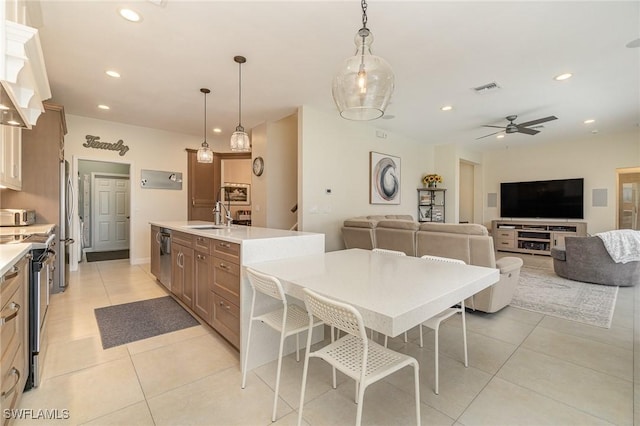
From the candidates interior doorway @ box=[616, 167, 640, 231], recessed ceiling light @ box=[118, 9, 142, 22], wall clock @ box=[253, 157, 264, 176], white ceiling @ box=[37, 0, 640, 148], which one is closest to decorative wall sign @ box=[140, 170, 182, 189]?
white ceiling @ box=[37, 0, 640, 148]

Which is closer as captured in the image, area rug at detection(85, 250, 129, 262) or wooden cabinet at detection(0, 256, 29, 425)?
wooden cabinet at detection(0, 256, 29, 425)

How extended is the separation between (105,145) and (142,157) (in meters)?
0.61

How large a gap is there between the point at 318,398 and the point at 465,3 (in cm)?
304

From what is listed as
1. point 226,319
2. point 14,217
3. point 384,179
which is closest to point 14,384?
point 226,319

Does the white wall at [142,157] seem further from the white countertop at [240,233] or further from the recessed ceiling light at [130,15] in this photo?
the recessed ceiling light at [130,15]

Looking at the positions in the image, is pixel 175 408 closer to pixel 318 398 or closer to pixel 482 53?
pixel 318 398

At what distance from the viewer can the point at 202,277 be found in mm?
2750

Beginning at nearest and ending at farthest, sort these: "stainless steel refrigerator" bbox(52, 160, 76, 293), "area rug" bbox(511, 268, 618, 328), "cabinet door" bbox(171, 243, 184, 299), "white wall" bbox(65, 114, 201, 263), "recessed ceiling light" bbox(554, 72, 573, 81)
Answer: "area rug" bbox(511, 268, 618, 328)
"cabinet door" bbox(171, 243, 184, 299)
"recessed ceiling light" bbox(554, 72, 573, 81)
"stainless steel refrigerator" bbox(52, 160, 76, 293)
"white wall" bbox(65, 114, 201, 263)

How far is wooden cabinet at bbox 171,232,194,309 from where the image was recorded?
9.95ft

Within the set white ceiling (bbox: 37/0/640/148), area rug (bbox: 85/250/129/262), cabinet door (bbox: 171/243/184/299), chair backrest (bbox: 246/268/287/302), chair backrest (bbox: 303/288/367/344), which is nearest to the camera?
chair backrest (bbox: 303/288/367/344)

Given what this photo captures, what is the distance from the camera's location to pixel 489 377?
2.01 metres

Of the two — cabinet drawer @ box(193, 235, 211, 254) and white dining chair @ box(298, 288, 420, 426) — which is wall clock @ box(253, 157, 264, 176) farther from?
white dining chair @ box(298, 288, 420, 426)

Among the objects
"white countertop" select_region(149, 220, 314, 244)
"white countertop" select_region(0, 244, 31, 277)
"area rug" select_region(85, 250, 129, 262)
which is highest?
"white countertop" select_region(149, 220, 314, 244)

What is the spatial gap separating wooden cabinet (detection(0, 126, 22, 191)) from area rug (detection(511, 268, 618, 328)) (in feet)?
18.0
